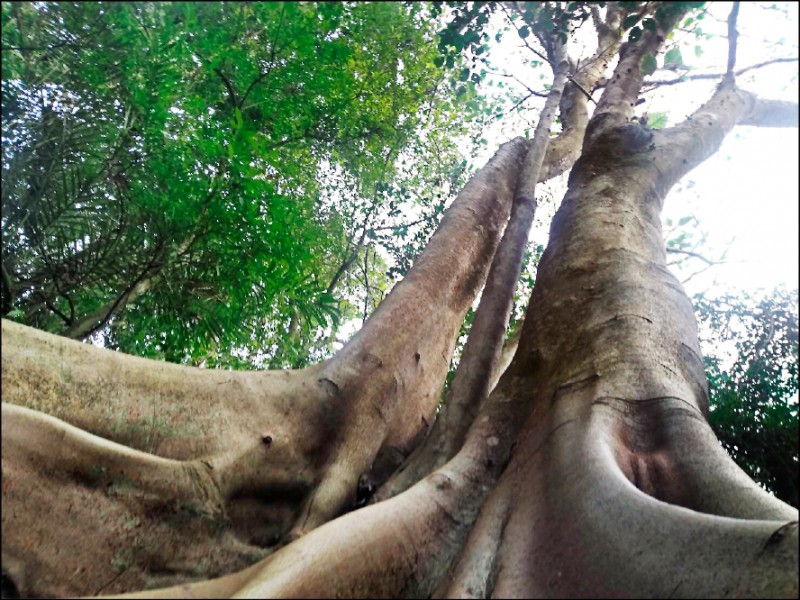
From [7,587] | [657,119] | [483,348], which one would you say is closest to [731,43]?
[483,348]

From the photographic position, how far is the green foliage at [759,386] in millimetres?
3465

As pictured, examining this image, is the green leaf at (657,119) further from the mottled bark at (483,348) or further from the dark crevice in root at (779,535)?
the dark crevice in root at (779,535)

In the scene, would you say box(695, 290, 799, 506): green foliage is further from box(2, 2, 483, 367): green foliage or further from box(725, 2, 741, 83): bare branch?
box(2, 2, 483, 367): green foliage

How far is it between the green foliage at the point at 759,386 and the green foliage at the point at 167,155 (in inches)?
111

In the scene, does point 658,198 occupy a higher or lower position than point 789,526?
higher

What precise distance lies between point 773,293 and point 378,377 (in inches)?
152

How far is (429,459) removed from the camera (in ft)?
8.70

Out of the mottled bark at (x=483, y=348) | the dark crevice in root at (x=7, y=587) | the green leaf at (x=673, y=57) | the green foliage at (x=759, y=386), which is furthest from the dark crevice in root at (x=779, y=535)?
the green leaf at (x=673, y=57)

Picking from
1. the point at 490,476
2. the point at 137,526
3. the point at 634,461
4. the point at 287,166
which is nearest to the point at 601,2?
the point at 634,461

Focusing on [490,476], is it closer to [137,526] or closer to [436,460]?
[436,460]

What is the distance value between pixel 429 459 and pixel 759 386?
2687mm

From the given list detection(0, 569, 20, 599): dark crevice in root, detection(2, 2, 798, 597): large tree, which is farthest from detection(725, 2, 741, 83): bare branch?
detection(0, 569, 20, 599): dark crevice in root

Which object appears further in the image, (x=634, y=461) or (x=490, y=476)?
(x=490, y=476)

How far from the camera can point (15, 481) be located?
1.75 meters
